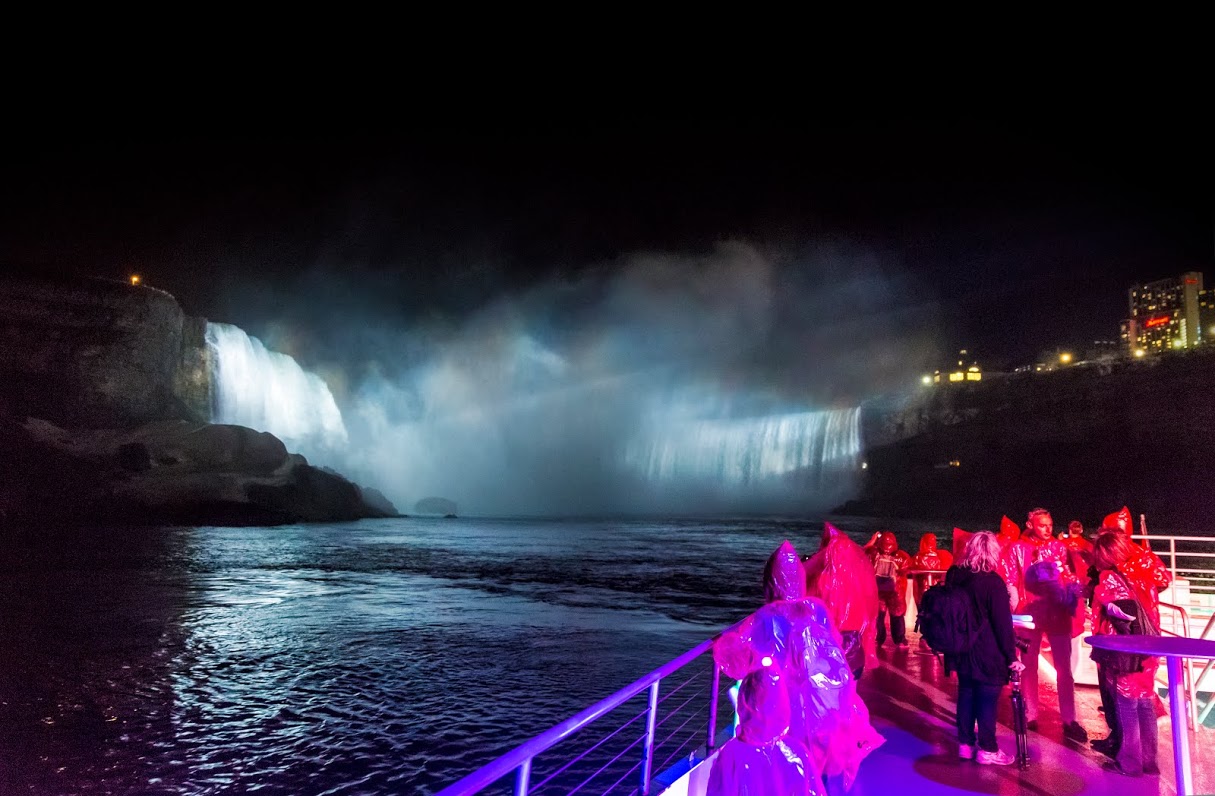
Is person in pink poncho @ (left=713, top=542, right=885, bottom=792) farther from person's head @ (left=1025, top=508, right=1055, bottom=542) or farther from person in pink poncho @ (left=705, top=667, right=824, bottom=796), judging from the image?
person's head @ (left=1025, top=508, right=1055, bottom=542)

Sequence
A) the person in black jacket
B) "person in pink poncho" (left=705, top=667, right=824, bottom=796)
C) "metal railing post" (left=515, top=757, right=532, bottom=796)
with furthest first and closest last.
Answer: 1. the person in black jacket
2. "person in pink poncho" (left=705, top=667, right=824, bottom=796)
3. "metal railing post" (left=515, top=757, right=532, bottom=796)

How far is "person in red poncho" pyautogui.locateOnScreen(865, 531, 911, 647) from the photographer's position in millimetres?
9109

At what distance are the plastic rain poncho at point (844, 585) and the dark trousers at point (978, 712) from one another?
3.91 feet

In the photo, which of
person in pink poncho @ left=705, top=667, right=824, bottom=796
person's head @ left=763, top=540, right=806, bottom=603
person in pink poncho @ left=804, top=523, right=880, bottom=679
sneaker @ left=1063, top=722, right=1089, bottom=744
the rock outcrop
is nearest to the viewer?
person in pink poncho @ left=705, top=667, right=824, bottom=796

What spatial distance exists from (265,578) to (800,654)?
97.8 ft

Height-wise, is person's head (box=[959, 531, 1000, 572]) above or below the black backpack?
above

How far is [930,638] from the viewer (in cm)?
500

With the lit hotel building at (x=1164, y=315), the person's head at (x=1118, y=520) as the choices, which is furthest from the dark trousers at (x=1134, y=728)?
the lit hotel building at (x=1164, y=315)

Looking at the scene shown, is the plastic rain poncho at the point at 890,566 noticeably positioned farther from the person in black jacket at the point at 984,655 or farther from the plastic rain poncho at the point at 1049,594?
the person in black jacket at the point at 984,655

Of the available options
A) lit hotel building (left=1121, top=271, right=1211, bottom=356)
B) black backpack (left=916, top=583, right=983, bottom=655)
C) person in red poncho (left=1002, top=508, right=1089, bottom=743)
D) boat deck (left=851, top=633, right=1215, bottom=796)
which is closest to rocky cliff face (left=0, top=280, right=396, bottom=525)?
boat deck (left=851, top=633, right=1215, bottom=796)

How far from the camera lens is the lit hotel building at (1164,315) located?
137000 millimetres

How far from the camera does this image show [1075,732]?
576 cm

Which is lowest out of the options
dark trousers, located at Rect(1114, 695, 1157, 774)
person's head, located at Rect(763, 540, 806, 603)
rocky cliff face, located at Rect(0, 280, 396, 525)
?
dark trousers, located at Rect(1114, 695, 1157, 774)

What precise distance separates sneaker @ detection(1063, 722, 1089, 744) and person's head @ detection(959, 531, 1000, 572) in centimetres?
182
